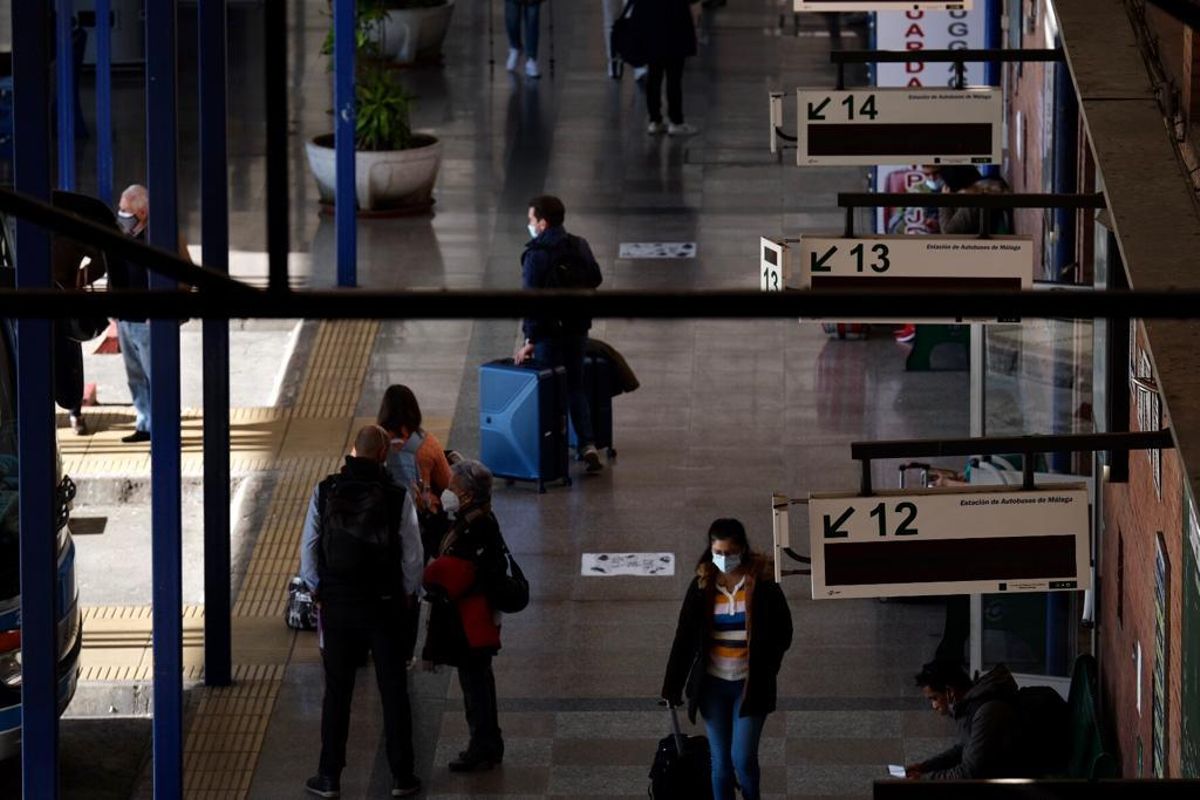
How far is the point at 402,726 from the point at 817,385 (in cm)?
659

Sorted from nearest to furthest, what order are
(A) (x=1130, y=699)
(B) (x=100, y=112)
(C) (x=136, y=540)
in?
(A) (x=1130, y=699)
(C) (x=136, y=540)
(B) (x=100, y=112)

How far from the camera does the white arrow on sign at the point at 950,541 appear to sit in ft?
26.9

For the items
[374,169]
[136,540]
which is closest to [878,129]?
[136,540]

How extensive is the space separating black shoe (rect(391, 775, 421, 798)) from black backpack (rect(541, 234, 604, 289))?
159 inches

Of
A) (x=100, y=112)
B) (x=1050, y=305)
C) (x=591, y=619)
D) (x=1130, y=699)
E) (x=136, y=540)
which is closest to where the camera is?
(x=1050, y=305)

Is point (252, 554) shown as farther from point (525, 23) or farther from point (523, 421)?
point (525, 23)

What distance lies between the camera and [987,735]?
9633 mm

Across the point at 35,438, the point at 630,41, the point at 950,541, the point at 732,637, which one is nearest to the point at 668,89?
the point at 630,41

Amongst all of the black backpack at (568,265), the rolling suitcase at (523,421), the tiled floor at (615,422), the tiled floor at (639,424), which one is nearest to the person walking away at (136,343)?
the tiled floor at (615,422)

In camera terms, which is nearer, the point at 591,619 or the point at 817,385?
the point at 591,619

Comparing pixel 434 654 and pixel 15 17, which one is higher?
pixel 15 17

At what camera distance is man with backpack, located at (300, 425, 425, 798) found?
10.3 metres

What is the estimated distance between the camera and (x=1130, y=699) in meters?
9.71

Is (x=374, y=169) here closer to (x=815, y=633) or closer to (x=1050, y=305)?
(x=815, y=633)
